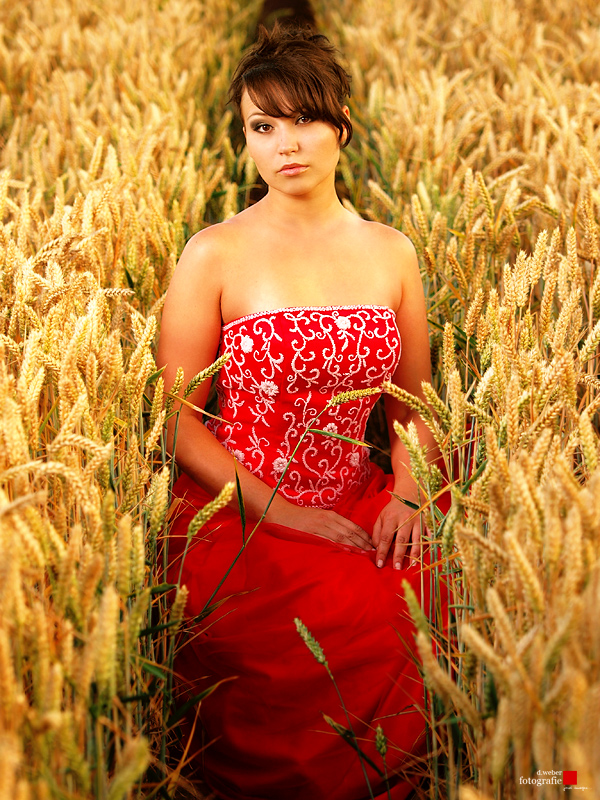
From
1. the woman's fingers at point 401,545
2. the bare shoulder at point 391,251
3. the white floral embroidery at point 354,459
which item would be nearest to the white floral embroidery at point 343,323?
the bare shoulder at point 391,251

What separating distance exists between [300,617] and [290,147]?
883 millimetres

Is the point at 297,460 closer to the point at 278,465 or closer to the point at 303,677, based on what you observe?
the point at 278,465

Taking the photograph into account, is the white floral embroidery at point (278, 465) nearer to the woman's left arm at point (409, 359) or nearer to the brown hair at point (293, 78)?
the woman's left arm at point (409, 359)

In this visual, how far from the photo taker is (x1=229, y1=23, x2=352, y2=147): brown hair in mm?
1481

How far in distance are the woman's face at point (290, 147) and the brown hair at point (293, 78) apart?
19 mm

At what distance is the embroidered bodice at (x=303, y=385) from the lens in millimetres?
1573

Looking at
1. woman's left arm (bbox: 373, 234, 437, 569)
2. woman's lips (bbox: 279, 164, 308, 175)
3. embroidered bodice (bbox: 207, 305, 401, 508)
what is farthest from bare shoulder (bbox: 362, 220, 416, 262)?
woman's lips (bbox: 279, 164, 308, 175)

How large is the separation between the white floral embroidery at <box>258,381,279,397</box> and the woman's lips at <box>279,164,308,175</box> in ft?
1.40

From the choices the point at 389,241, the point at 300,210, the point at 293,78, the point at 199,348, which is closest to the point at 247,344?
the point at 199,348

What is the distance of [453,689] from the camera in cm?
79

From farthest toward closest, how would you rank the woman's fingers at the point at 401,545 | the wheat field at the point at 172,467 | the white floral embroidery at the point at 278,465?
the white floral embroidery at the point at 278,465 → the woman's fingers at the point at 401,545 → the wheat field at the point at 172,467

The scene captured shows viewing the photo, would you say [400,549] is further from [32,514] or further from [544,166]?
[544,166]

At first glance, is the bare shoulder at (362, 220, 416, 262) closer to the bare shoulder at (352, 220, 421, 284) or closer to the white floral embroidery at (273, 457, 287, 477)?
the bare shoulder at (352, 220, 421, 284)

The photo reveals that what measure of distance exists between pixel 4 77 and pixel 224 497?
10.1 ft
